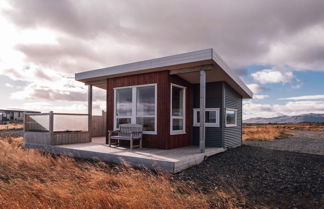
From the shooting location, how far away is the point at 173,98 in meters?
7.04

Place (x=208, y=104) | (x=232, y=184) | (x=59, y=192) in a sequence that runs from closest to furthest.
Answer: (x=59, y=192), (x=232, y=184), (x=208, y=104)

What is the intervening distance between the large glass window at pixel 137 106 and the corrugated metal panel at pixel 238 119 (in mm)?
3032

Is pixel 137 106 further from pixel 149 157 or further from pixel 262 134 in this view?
pixel 262 134

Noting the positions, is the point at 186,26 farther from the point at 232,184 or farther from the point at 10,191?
the point at 10,191

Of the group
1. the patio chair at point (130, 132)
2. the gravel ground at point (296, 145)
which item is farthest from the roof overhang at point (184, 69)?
the gravel ground at point (296, 145)

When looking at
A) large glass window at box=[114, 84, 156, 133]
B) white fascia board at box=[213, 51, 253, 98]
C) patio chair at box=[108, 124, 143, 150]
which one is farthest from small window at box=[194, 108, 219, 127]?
patio chair at box=[108, 124, 143, 150]

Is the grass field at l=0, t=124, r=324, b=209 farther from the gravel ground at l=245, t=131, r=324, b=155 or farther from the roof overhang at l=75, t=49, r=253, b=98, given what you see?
the gravel ground at l=245, t=131, r=324, b=155

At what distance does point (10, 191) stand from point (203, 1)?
21.4 ft

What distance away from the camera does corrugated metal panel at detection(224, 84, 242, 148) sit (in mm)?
8008

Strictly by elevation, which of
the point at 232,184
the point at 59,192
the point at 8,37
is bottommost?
the point at 232,184

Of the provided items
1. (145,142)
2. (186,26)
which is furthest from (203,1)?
(145,142)

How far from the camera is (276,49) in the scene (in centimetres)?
827

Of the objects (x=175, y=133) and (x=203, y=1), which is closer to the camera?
(x=203, y=1)

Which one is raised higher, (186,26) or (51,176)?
(186,26)
